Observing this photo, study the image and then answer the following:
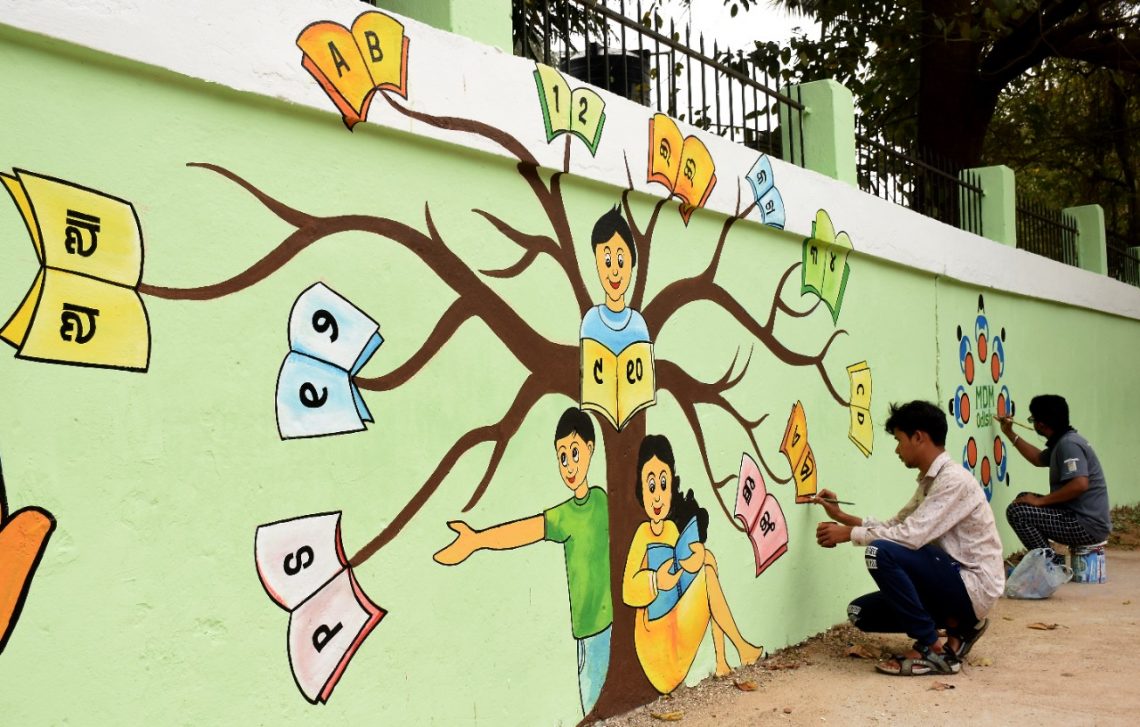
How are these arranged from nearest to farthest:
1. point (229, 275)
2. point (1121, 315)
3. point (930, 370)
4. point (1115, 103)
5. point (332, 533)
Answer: point (229, 275) → point (332, 533) → point (930, 370) → point (1121, 315) → point (1115, 103)

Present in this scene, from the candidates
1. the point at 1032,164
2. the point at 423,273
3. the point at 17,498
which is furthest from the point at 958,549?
the point at 1032,164

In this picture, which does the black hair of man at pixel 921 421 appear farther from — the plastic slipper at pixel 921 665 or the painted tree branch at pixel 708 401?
the plastic slipper at pixel 921 665

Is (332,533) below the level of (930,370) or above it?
below

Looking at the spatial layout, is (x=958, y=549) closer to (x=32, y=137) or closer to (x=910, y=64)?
(x=32, y=137)

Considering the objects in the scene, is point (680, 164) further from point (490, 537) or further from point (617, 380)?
point (490, 537)

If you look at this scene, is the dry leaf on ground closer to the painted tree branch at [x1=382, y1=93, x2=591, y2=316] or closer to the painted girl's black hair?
the painted girl's black hair

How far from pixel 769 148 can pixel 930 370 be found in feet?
6.75

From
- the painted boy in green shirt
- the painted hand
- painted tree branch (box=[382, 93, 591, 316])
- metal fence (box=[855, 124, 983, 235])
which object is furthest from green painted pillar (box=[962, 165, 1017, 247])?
the painted hand

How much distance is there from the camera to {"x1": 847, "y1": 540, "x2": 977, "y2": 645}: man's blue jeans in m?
→ 4.86

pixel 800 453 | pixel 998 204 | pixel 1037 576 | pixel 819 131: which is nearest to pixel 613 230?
pixel 800 453

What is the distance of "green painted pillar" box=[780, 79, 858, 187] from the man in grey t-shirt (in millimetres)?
2442

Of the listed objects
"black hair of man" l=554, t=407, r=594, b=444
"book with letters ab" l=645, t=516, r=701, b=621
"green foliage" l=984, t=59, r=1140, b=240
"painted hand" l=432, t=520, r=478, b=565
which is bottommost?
"book with letters ab" l=645, t=516, r=701, b=621

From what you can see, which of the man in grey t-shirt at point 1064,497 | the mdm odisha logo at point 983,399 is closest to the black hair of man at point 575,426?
the mdm odisha logo at point 983,399

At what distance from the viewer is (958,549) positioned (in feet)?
16.6
